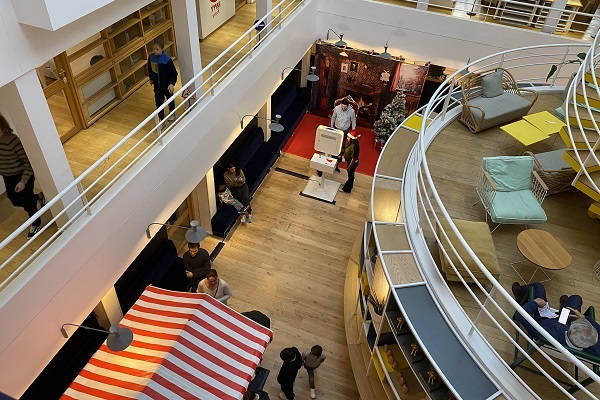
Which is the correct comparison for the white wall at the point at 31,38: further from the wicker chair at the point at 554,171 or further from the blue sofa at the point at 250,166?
the wicker chair at the point at 554,171

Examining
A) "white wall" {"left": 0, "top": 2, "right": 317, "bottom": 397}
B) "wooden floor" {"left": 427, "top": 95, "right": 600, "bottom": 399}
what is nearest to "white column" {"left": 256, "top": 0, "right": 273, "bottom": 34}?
"white wall" {"left": 0, "top": 2, "right": 317, "bottom": 397}

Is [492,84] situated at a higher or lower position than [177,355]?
higher

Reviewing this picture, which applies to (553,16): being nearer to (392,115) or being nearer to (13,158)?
(392,115)

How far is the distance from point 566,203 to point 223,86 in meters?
5.74

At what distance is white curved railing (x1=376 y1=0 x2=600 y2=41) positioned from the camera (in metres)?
10.3

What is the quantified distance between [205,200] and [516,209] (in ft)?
18.8

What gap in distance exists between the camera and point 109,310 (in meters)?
7.17

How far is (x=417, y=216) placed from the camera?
6113mm

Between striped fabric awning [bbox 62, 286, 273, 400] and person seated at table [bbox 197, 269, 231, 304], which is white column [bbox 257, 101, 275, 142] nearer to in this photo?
person seated at table [bbox 197, 269, 231, 304]

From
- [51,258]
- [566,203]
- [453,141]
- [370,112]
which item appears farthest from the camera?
[370,112]

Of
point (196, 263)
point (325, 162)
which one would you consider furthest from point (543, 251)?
point (325, 162)

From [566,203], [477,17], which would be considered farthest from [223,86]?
[477,17]

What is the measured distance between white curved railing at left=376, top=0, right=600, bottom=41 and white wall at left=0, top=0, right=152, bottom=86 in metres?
7.81

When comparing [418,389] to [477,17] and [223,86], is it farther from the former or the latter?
[477,17]
